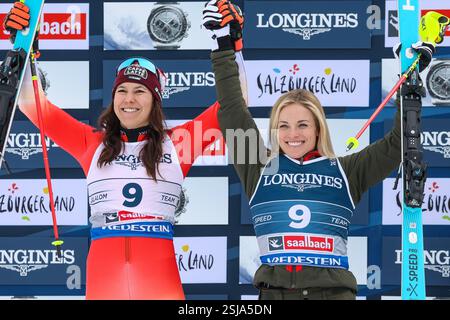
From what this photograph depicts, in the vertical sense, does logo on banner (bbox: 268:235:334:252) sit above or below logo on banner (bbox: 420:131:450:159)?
below

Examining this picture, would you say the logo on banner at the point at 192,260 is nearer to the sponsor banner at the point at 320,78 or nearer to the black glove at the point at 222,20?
the sponsor banner at the point at 320,78

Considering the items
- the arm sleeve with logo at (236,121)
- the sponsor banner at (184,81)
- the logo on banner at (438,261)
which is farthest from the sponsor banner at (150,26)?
the logo on banner at (438,261)

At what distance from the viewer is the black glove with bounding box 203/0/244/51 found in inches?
137

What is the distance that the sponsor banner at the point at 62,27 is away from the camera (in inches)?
202

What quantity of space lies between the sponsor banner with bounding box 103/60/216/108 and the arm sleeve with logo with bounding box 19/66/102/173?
4.56 feet

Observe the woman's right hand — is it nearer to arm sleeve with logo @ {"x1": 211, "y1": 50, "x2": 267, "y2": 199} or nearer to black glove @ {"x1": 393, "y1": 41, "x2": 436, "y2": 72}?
arm sleeve with logo @ {"x1": 211, "y1": 50, "x2": 267, "y2": 199}

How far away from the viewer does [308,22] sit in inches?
201

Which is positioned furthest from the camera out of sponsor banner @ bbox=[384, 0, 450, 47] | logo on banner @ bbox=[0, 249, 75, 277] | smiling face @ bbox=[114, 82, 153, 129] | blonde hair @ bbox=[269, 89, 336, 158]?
logo on banner @ bbox=[0, 249, 75, 277]

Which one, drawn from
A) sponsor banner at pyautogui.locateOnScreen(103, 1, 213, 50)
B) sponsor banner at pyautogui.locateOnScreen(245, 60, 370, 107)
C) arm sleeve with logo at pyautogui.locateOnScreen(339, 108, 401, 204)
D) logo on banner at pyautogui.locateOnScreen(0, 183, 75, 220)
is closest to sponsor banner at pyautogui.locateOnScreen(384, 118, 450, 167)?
sponsor banner at pyautogui.locateOnScreen(245, 60, 370, 107)

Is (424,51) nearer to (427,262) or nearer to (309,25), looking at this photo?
(309,25)

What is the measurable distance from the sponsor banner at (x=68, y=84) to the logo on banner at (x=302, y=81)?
1167 millimetres

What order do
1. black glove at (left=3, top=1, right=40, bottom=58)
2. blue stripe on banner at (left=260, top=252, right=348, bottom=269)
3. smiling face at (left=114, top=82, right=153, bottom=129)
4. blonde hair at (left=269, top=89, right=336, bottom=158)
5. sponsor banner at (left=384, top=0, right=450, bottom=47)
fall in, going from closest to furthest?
1. blue stripe on banner at (left=260, top=252, right=348, bottom=269)
2. blonde hair at (left=269, top=89, right=336, bottom=158)
3. black glove at (left=3, top=1, right=40, bottom=58)
4. smiling face at (left=114, top=82, right=153, bottom=129)
5. sponsor banner at (left=384, top=0, right=450, bottom=47)
